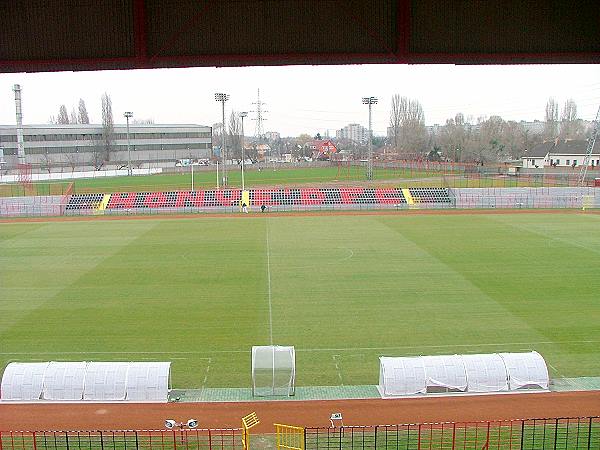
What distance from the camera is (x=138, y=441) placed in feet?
43.1

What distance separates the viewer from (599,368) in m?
16.9

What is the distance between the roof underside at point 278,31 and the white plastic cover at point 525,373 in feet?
24.4

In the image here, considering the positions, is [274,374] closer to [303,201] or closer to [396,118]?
[303,201]

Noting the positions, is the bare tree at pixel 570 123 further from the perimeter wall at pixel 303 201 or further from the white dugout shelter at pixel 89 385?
the white dugout shelter at pixel 89 385

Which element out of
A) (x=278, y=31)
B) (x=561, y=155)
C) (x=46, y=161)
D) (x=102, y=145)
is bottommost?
(x=561, y=155)

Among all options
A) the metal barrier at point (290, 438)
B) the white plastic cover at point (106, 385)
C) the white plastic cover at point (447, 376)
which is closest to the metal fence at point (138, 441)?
the metal barrier at point (290, 438)

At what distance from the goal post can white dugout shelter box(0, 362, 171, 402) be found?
7.13 ft

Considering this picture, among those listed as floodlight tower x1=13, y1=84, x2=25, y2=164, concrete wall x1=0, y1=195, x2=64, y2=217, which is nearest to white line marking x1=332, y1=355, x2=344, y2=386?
concrete wall x1=0, y1=195, x2=64, y2=217

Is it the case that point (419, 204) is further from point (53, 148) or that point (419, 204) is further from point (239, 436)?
point (53, 148)

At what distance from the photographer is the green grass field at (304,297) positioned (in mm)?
18359

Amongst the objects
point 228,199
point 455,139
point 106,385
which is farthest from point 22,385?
point 455,139

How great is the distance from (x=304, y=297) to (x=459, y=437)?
11655 millimetres

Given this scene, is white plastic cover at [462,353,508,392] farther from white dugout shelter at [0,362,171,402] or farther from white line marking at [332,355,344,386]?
white dugout shelter at [0,362,171,402]

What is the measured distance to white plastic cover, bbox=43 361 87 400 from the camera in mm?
15070
